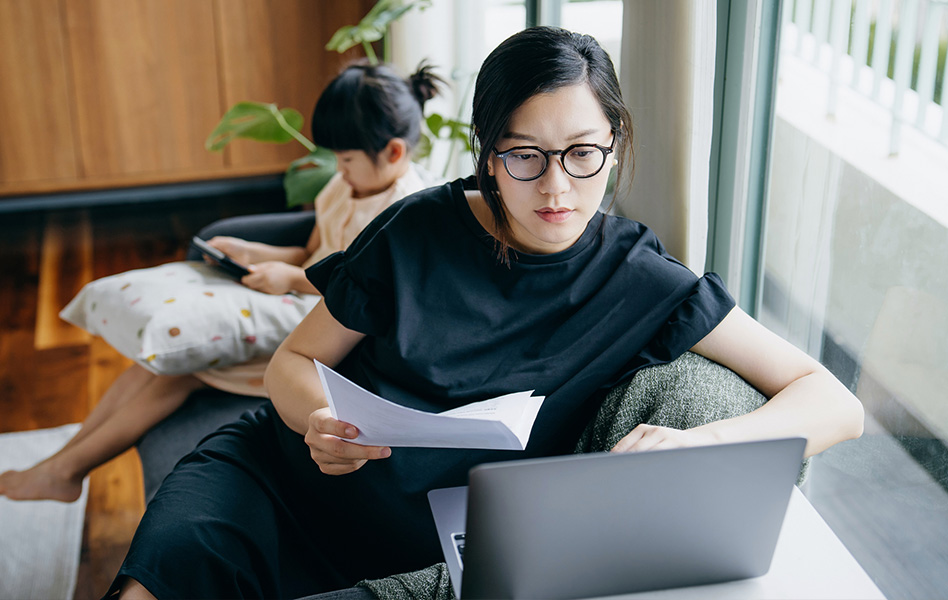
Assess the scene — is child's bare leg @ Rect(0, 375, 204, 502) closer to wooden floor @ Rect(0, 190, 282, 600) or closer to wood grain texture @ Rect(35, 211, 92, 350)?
wooden floor @ Rect(0, 190, 282, 600)

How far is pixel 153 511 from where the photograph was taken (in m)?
1.19

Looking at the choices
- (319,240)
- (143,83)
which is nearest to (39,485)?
(319,240)

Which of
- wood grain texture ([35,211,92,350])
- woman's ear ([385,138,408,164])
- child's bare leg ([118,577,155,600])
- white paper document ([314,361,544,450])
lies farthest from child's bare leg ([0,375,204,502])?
wood grain texture ([35,211,92,350])

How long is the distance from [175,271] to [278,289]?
0.25 metres

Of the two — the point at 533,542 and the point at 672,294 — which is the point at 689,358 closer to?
the point at 672,294

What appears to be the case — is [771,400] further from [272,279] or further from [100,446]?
[100,446]

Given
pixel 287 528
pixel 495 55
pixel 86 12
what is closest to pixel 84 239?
pixel 86 12

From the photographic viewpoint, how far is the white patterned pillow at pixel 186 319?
175 centimetres

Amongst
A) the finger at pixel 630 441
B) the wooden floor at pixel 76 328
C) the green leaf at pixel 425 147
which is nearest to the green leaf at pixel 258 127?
the green leaf at pixel 425 147

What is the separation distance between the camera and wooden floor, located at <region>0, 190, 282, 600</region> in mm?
2037

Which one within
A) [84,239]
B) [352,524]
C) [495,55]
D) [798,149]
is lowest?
[84,239]

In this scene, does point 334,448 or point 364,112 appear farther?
point 364,112

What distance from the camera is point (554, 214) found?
3.71ft

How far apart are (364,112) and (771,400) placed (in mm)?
1159
